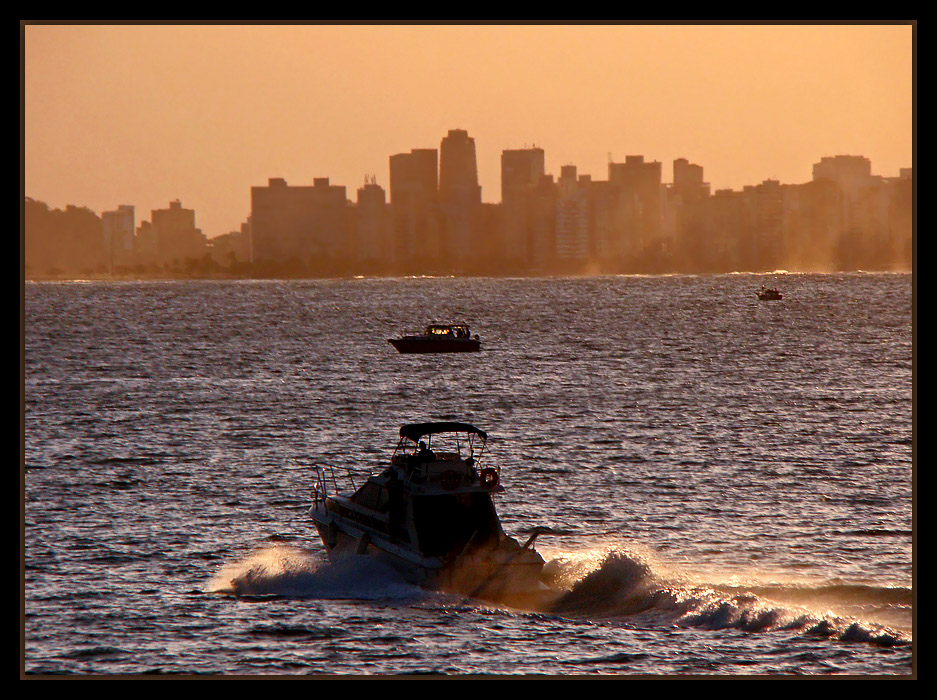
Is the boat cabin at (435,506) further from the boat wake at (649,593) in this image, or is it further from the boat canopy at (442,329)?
the boat canopy at (442,329)

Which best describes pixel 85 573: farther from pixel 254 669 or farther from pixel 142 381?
pixel 142 381

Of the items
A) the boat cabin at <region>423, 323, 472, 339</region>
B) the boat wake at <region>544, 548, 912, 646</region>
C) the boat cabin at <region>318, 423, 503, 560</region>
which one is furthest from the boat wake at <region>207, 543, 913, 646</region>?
the boat cabin at <region>423, 323, 472, 339</region>

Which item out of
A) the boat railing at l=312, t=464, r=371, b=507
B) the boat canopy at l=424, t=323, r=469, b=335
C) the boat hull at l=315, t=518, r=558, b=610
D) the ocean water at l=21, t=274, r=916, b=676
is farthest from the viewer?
the boat canopy at l=424, t=323, r=469, b=335

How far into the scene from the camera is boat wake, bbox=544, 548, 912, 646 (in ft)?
104

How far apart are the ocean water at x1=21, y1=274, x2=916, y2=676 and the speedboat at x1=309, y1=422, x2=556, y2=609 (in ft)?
2.10

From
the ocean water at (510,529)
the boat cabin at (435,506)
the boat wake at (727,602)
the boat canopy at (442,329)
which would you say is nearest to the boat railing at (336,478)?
the ocean water at (510,529)

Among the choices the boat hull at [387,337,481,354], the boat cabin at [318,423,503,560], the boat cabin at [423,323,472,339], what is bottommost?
the boat cabin at [318,423,503,560]

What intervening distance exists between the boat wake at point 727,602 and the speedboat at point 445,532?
165 cm

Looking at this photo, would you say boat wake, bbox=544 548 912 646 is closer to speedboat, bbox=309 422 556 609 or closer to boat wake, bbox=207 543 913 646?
boat wake, bbox=207 543 913 646

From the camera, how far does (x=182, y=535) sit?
4541 centimetres

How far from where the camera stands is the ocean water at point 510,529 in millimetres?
30750

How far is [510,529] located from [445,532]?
36.3 ft

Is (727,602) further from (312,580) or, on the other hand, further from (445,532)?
(312,580)

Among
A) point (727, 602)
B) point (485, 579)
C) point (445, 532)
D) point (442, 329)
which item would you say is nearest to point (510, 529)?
point (445, 532)
